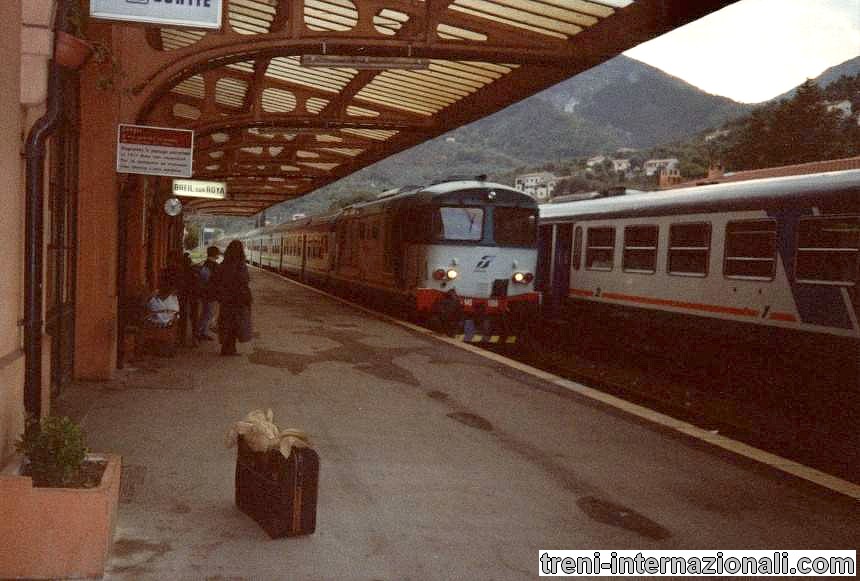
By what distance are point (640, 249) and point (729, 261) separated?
256 cm

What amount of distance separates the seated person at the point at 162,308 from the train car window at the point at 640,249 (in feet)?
26.5

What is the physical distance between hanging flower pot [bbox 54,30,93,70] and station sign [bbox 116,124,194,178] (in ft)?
12.4

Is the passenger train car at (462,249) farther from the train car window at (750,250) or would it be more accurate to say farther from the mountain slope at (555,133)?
the mountain slope at (555,133)

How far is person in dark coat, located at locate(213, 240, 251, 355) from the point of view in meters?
11.4

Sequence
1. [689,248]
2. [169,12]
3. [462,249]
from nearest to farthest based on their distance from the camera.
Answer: [169,12] → [689,248] → [462,249]

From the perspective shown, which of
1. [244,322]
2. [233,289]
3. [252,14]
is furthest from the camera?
[252,14]

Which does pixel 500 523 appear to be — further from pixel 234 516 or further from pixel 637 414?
pixel 637 414

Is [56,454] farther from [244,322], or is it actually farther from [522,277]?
[522,277]

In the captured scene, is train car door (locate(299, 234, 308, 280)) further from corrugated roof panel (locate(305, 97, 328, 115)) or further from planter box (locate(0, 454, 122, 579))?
planter box (locate(0, 454, 122, 579))

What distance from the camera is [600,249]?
54.1 feet

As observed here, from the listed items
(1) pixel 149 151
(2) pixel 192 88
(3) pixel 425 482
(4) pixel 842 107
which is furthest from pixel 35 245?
(4) pixel 842 107

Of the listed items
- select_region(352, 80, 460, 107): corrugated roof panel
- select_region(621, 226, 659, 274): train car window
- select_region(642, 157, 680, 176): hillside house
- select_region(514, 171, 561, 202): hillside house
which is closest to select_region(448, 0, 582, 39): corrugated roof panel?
select_region(352, 80, 460, 107): corrugated roof panel

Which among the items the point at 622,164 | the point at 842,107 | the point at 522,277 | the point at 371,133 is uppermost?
the point at 622,164

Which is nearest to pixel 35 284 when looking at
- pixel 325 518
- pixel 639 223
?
pixel 325 518
